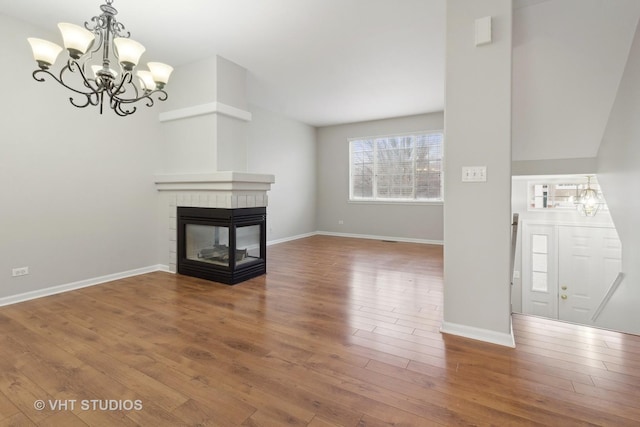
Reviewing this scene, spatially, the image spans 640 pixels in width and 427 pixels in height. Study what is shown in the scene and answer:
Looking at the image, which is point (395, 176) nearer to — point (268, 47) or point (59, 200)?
point (268, 47)

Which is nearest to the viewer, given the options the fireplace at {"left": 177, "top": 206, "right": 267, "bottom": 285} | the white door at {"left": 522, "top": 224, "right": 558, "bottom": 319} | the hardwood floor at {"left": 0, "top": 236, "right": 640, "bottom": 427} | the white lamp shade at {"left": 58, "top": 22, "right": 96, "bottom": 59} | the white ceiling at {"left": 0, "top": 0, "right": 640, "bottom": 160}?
the hardwood floor at {"left": 0, "top": 236, "right": 640, "bottom": 427}

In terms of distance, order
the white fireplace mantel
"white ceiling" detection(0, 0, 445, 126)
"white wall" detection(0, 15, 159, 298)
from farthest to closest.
A: the white fireplace mantel < "white wall" detection(0, 15, 159, 298) < "white ceiling" detection(0, 0, 445, 126)

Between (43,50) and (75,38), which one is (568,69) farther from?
(43,50)

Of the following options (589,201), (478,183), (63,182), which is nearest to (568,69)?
(478,183)

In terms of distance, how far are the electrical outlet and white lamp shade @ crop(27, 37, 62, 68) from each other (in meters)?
2.25

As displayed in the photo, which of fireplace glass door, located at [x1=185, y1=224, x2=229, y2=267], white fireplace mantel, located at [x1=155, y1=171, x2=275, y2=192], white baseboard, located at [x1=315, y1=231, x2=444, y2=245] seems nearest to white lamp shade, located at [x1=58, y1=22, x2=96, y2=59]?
white fireplace mantel, located at [x1=155, y1=171, x2=275, y2=192]

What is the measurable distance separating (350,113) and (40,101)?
16.8 feet

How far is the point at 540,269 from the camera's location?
5844mm

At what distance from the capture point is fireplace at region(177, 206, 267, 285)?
371cm

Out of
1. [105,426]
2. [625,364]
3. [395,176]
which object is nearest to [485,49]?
[625,364]

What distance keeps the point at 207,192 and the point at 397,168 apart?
4727mm

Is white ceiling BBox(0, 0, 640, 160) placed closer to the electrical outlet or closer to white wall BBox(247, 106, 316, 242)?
white wall BBox(247, 106, 316, 242)

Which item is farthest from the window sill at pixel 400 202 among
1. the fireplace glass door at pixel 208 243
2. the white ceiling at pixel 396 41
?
the fireplace glass door at pixel 208 243

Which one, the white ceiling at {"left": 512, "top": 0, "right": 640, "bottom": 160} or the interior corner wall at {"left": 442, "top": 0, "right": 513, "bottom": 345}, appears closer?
the interior corner wall at {"left": 442, "top": 0, "right": 513, "bottom": 345}
